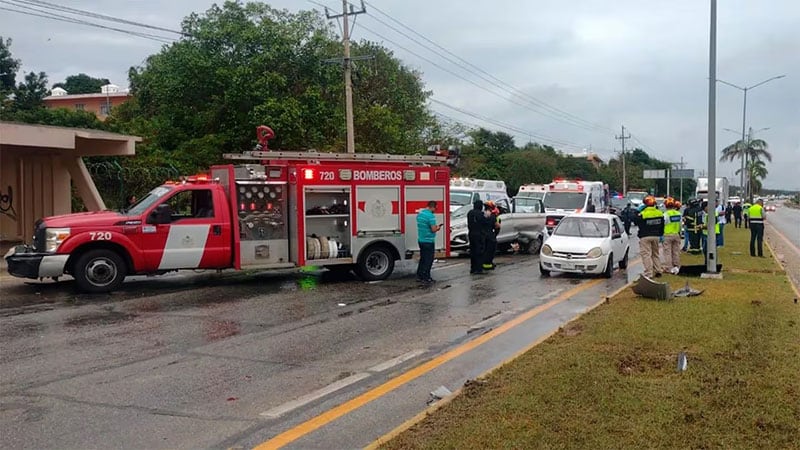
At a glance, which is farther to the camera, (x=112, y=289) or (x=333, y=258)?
(x=333, y=258)

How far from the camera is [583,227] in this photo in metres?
16.5

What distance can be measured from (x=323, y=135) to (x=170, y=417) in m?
28.0

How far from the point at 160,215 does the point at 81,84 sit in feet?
316

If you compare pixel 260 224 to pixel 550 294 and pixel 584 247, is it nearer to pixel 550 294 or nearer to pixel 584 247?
pixel 550 294

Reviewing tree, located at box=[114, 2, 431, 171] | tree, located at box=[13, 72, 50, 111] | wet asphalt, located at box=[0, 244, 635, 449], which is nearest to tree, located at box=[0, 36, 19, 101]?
tree, located at box=[13, 72, 50, 111]

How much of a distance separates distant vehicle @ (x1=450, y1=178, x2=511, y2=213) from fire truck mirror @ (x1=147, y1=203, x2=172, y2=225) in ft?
34.6

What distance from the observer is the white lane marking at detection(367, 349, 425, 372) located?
7328 millimetres

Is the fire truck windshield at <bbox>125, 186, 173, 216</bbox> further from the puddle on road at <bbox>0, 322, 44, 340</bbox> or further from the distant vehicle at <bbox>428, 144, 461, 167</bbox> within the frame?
the distant vehicle at <bbox>428, 144, 461, 167</bbox>

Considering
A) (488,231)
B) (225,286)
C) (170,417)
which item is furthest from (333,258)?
(170,417)

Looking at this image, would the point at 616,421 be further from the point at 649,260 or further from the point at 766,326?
the point at 649,260

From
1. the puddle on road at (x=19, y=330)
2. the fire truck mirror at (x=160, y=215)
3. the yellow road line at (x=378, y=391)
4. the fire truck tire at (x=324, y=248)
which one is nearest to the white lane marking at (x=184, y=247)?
the fire truck mirror at (x=160, y=215)

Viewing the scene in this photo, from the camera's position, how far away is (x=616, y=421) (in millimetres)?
5035

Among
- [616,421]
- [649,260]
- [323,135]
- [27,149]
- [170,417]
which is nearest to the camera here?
[616,421]

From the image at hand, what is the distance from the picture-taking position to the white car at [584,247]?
599 inches
